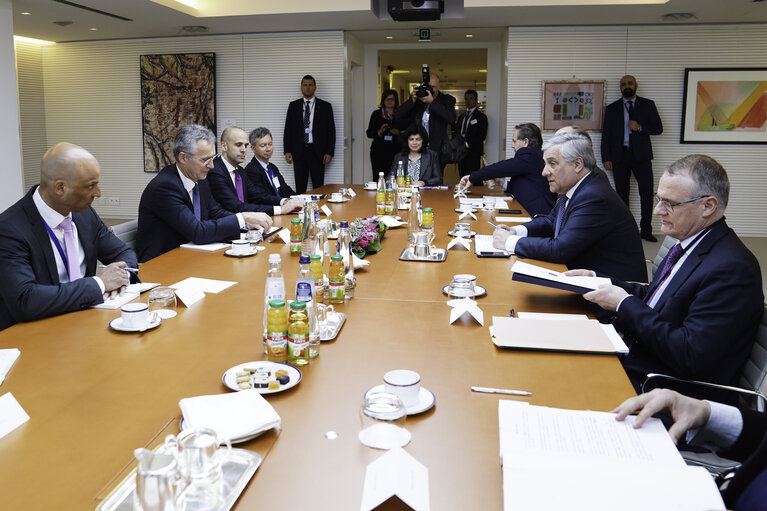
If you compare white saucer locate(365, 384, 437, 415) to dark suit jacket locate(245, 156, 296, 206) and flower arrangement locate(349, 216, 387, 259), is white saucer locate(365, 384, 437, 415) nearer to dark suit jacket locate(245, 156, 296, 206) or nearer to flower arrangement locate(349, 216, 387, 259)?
flower arrangement locate(349, 216, 387, 259)

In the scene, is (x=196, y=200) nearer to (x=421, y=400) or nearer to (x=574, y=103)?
(x=421, y=400)

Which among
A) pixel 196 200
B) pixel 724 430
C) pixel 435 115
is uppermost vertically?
pixel 435 115

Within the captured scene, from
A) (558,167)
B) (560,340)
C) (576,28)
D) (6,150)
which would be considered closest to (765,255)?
(576,28)

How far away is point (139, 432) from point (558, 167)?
2519 millimetres

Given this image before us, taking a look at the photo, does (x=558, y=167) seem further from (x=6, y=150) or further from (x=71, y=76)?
(x=71, y=76)

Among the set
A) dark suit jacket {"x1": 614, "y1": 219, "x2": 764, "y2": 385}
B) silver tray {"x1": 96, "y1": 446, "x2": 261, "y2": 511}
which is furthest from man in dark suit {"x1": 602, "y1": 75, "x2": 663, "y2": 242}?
silver tray {"x1": 96, "y1": 446, "x2": 261, "y2": 511}

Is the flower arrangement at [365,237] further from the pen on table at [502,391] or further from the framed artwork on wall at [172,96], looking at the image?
the framed artwork on wall at [172,96]

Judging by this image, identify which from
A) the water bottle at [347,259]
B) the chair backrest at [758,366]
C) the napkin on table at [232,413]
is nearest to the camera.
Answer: the napkin on table at [232,413]

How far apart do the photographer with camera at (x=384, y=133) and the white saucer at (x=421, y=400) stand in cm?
790

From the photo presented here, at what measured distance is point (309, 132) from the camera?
29.7 ft

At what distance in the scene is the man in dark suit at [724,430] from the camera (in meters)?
1.27

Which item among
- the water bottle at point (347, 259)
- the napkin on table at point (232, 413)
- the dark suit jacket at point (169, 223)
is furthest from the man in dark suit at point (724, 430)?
the dark suit jacket at point (169, 223)

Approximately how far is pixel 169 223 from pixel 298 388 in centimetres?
215

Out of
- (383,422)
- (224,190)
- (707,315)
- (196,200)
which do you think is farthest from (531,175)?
(383,422)
